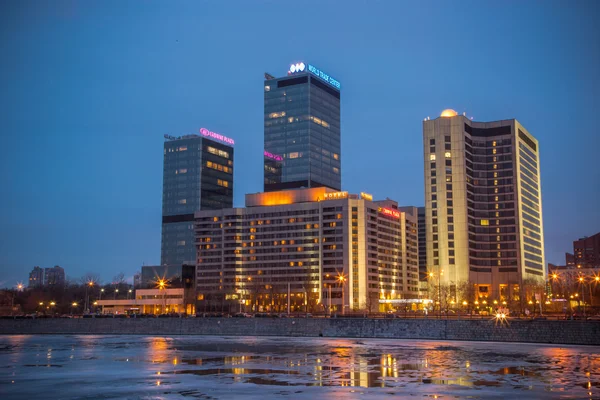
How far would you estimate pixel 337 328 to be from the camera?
119 m

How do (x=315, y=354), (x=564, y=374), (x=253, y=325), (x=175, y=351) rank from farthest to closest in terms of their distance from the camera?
(x=253, y=325) → (x=175, y=351) → (x=315, y=354) → (x=564, y=374)

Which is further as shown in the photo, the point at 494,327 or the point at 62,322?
the point at 62,322

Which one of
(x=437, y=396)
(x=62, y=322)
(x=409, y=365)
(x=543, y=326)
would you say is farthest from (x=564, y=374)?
(x=62, y=322)

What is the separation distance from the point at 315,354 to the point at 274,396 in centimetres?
3493

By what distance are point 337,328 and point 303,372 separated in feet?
201

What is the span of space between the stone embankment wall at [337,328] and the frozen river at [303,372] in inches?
306

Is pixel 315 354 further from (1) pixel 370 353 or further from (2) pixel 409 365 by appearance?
(2) pixel 409 365

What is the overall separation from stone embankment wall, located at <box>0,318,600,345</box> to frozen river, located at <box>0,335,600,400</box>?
776cm

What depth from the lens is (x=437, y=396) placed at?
43688 mm

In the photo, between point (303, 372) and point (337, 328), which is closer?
point (303, 372)

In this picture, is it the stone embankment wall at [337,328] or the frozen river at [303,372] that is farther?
the stone embankment wall at [337,328]

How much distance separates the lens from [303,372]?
2302 inches

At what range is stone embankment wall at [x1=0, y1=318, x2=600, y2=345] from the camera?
315 ft

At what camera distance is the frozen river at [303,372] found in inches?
1809
